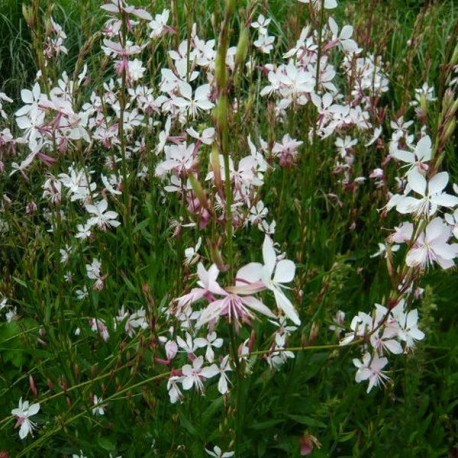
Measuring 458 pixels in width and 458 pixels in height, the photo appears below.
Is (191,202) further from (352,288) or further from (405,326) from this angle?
(352,288)

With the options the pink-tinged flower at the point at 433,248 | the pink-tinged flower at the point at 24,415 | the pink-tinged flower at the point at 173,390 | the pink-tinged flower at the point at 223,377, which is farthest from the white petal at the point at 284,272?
the pink-tinged flower at the point at 24,415

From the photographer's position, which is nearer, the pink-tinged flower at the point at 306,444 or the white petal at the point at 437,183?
the white petal at the point at 437,183

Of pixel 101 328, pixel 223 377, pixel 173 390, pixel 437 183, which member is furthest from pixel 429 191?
pixel 101 328

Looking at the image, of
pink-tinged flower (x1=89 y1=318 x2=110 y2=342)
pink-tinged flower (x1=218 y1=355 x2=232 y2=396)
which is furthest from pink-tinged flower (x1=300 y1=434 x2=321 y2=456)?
pink-tinged flower (x1=89 y1=318 x2=110 y2=342)

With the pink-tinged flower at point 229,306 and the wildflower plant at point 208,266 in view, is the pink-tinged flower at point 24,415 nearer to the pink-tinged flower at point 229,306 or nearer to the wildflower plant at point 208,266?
the wildflower plant at point 208,266

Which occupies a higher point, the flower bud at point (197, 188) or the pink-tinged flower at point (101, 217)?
the flower bud at point (197, 188)

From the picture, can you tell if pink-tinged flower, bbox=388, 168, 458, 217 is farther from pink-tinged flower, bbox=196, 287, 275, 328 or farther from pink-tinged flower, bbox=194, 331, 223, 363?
pink-tinged flower, bbox=194, 331, 223, 363

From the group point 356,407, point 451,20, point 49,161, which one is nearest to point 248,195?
point 49,161

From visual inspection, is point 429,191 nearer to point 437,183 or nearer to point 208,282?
point 437,183
